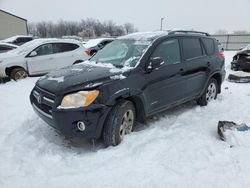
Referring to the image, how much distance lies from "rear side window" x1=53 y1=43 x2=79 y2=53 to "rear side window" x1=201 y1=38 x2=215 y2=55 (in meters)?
5.29

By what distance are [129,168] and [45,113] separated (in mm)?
1439

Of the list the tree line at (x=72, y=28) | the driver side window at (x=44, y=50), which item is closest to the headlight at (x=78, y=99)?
the driver side window at (x=44, y=50)

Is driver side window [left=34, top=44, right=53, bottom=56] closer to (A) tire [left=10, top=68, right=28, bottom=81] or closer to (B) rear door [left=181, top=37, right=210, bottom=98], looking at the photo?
(A) tire [left=10, top=68, right=28, bottom=81]

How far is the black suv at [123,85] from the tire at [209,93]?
175 mm

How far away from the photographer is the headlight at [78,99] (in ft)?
10.5

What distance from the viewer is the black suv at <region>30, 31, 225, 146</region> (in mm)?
3215

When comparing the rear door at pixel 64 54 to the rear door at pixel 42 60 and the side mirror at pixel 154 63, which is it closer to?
the rear door at pixel 42 60

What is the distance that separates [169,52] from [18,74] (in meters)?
5.77

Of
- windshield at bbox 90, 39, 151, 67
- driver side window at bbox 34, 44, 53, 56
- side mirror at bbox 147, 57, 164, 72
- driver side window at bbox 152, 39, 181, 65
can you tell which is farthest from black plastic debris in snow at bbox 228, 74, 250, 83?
driver side window at bbox 34, 44, 53, 56

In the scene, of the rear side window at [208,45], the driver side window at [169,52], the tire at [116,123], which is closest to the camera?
the tire at [116,123]

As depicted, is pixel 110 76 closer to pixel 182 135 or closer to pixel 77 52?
pixel 182 135

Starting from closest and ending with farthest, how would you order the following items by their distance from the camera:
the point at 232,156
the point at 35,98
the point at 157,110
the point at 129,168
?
the point at 129,168, the point at 232,156, the point at 35,98, the point at 157,110

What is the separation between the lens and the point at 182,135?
3.94 metres

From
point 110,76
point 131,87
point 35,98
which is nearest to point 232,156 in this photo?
point 131,87
